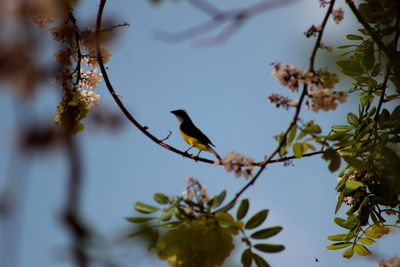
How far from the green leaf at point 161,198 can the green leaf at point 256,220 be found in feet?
0.95

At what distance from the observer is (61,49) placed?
2.35 metres

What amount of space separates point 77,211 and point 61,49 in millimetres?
1907

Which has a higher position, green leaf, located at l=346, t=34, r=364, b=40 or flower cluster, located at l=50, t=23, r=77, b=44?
flower cluster, located at l=50, t=23, r=77, b=44

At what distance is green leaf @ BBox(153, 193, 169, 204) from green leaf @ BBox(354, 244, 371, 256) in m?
1.10

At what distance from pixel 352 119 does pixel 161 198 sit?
1166mm

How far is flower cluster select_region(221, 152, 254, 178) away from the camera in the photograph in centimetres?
164

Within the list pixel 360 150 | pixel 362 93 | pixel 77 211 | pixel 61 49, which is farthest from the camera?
pixel 362 93

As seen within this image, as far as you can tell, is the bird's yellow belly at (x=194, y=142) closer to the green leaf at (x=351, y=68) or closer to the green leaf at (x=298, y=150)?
the green leaf at (x=351, y=68)

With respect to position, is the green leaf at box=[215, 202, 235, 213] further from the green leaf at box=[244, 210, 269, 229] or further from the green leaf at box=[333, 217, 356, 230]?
the green leaf at box=[333, 217, 356, 230]

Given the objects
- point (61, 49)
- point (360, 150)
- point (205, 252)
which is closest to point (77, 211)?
point (205, 252)

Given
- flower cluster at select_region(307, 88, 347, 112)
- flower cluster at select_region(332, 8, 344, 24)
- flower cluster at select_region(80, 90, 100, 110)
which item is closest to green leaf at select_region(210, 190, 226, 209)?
flower cluster at select_region(307, 88, 347, 112)

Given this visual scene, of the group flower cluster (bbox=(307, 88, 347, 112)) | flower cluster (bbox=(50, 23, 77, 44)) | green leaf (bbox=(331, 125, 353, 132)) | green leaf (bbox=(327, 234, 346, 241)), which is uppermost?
flower cluster (bbox=(50, 23, 77, 44))

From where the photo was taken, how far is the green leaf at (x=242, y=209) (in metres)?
1.55

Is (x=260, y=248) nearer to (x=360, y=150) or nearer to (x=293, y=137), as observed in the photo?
(x=293, y=137)
